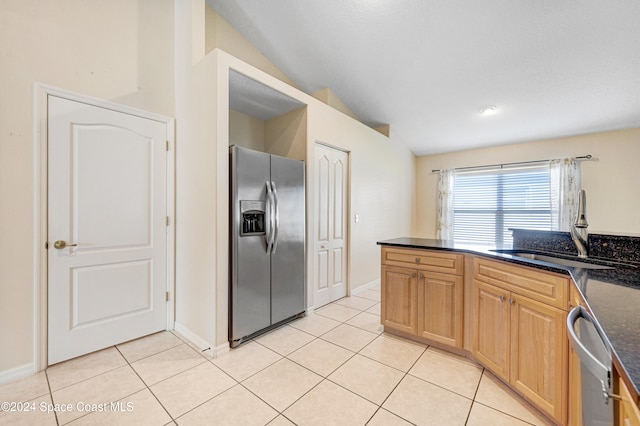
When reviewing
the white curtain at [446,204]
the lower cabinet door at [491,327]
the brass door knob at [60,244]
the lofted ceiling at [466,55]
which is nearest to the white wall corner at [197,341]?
the brass door knob at [60,244]

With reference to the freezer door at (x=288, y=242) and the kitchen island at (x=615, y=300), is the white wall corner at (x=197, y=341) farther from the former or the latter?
the kitchen island at (x=615, y=300)

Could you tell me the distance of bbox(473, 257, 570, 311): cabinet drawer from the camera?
4.61ft

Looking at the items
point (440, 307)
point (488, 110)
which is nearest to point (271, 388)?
point (440, 307)

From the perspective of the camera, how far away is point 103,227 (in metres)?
2.21

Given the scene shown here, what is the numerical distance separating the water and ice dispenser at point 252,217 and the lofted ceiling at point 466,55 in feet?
6.46

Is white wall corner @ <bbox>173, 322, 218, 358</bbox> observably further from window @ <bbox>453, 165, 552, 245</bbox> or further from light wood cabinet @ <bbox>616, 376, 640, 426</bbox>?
window @ <bbox>453, 165, 552, 245</bbox>

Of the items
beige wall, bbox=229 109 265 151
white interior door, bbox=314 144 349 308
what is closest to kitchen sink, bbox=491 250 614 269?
white interior door, bbox=314 144 349 308

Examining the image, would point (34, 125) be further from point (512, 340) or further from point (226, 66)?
point (512, 340)

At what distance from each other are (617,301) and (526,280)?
2.14 feet

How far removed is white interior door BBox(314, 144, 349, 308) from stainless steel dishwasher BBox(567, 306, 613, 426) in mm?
2359

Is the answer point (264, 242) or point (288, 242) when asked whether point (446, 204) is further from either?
point (264, 242)

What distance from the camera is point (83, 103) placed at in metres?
2.09

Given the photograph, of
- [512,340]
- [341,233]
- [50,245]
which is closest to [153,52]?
[50,245]

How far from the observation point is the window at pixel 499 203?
4402 mm
